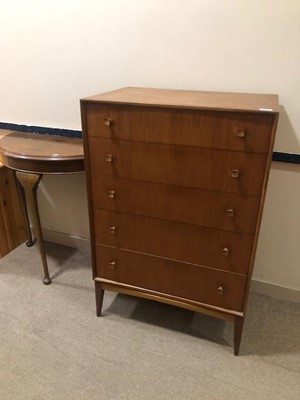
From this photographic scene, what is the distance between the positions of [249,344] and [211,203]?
796 millimetres

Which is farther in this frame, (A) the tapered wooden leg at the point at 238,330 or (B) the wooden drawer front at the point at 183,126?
(A) the tapered wooden leg at the point at 238,330

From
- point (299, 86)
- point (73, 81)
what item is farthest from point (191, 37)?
point (73, 81)

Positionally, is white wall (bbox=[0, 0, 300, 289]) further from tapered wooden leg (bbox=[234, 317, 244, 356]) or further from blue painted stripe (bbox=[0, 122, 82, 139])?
tapered wooden leg (bbox=[234, 317, 244, 356])

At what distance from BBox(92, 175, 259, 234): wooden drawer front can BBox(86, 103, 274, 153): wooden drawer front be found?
0.63 ft

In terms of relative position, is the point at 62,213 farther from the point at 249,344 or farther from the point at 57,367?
the point at 249,344

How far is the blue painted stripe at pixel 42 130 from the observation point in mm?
1942

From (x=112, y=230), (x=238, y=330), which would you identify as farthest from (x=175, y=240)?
(x=238, y=330)

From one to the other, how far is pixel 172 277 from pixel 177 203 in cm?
38

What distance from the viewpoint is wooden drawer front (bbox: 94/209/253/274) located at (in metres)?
1.33

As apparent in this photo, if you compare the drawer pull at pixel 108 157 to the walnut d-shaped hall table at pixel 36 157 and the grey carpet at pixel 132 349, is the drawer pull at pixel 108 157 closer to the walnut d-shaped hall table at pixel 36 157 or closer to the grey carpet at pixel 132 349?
the walnut d-shaped hall table at pixel 36 157

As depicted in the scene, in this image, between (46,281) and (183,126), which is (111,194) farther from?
(46,281)

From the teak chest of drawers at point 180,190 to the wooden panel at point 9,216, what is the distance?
90 centimetres

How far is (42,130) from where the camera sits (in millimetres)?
2020

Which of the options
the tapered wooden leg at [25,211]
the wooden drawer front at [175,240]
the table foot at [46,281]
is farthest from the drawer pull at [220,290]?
the tapered wooden leg at [25,211]
